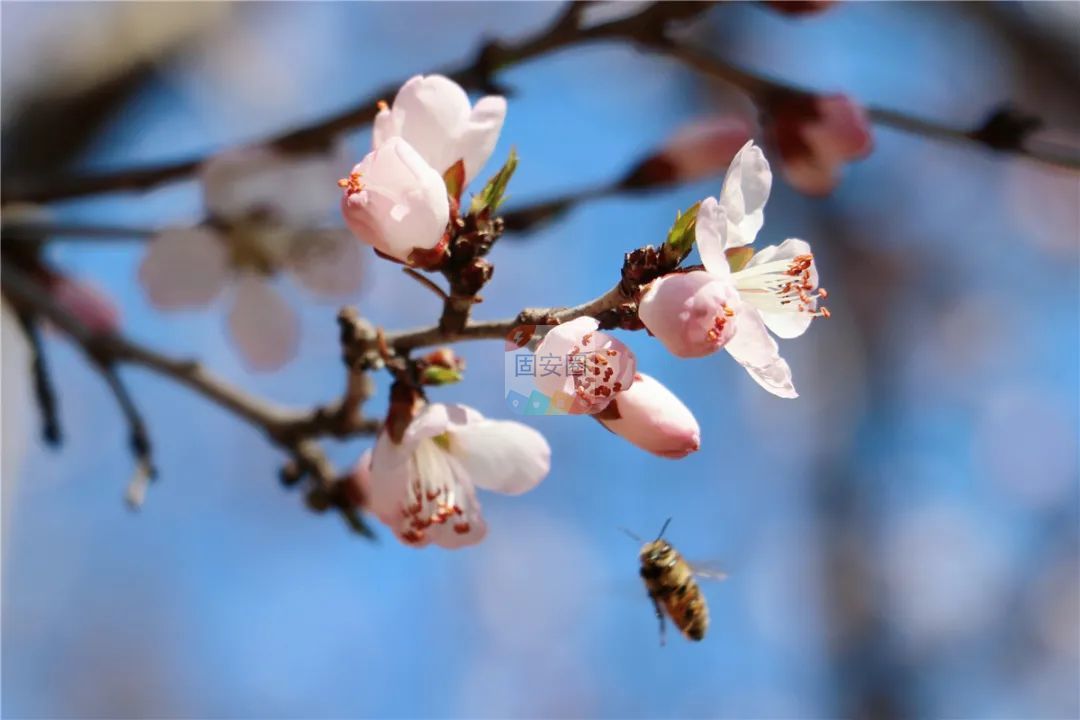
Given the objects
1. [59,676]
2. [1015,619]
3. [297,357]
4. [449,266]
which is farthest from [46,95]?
[1015,619]

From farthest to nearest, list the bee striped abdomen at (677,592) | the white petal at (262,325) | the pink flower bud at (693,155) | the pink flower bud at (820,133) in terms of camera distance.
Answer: the white petal at (262,325), the pink flower bud at (693,155), the pink flower bud at (820,133), the bee striped abdomen at (677,592)

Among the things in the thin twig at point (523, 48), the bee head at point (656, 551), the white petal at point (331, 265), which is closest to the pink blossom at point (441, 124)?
the thin twig at point (523, 48)

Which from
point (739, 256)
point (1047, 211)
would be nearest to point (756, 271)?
point (739, 256)

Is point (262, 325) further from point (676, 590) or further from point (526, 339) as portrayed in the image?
point (526, 339)

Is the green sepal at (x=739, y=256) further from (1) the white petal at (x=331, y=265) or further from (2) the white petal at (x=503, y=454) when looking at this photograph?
(1) the white petal at (x=331, y=265)

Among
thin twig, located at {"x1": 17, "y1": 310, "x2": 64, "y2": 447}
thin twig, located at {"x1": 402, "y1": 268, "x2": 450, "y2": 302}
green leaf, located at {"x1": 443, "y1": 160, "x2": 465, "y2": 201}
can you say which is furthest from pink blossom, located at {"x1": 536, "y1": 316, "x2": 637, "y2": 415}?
thin twig, located at {"x1": 17, "y1": 310, "x2": 64, "y2": 447}

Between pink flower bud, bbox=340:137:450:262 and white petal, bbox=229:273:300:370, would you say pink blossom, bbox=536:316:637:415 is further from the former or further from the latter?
white petal, bbox=229:273:300:370
